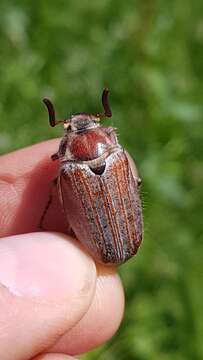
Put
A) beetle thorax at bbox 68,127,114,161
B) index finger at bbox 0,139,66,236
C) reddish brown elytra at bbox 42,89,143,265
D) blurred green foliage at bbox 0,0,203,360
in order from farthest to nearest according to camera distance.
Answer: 1. blurred green foliage at bbox 0,0,203,360
2. index finger at bbox 0,139,66,236
3. beetle thorax at bbox 68,127,114,161
4. reddish brown elytra at bbox 42,89,143,265

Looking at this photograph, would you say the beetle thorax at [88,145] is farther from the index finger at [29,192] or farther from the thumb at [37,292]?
the thumb at [37,292]

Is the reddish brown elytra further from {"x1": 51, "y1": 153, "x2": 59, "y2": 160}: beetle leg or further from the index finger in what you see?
the index finger

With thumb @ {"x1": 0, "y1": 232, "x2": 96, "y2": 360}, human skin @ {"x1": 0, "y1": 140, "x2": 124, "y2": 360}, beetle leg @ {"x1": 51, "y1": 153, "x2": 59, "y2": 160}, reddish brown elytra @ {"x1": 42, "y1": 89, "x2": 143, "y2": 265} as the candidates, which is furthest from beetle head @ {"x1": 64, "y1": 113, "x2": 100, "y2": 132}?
thumb @ {"x1": 0, "y1": 232, "x2": 96, "y2": 360}

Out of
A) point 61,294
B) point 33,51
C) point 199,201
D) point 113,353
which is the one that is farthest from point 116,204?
point 33,51

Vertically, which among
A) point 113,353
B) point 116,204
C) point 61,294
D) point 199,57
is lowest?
point 113,353

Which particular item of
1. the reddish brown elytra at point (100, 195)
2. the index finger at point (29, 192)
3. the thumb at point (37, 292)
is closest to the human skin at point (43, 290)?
the thumb at point (37, 292)

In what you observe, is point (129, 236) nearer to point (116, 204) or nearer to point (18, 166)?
point (116, 204)
